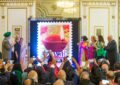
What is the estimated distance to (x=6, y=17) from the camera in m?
17.8

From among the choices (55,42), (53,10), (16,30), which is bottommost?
(55,42)

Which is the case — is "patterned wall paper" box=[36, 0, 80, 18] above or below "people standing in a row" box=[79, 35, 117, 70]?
above

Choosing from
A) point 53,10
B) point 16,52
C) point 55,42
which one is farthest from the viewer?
point 53,10

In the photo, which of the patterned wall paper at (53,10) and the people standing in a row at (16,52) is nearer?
the people standing in a row at (16,52)

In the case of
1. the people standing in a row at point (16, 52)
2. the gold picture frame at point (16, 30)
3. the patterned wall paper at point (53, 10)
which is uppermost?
the patterned wall paper at point (53, 10)

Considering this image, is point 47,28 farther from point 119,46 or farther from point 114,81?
point 114,81

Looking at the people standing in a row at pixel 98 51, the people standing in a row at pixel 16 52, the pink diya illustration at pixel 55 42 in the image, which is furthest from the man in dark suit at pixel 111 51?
the pink diya illustration at pixel 55 42

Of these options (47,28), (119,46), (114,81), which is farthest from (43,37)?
(114,81)

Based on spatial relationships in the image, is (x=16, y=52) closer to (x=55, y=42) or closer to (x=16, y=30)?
(x=55, y=42)

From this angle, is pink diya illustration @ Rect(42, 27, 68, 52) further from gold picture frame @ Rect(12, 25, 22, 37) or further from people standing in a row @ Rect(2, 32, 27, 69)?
people standing in a row @ Rect(2, 32, 27, 69)

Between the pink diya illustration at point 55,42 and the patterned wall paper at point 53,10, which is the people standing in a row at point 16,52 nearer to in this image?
the pink diya illustration at point 55,42

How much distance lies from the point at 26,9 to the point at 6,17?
893 millimetres

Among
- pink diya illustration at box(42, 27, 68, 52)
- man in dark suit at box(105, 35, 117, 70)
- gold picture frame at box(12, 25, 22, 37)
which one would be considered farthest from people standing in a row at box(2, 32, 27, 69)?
man in dark suit at box(105, 35, 117, 70)

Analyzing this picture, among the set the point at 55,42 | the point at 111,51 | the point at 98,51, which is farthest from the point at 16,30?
the point at 111,51
